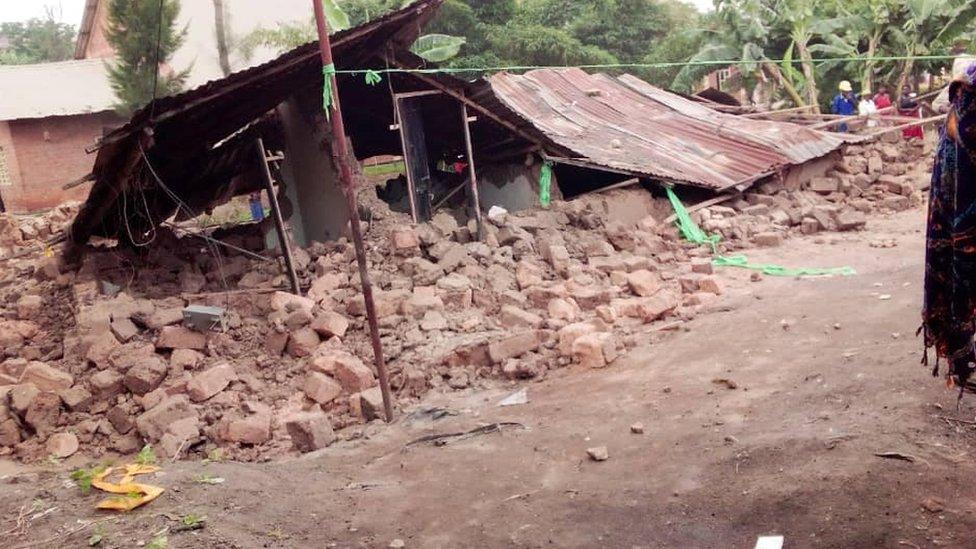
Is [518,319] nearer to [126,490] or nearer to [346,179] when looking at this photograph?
[346,179]

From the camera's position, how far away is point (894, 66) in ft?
68.6

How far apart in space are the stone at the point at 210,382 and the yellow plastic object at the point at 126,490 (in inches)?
77.4

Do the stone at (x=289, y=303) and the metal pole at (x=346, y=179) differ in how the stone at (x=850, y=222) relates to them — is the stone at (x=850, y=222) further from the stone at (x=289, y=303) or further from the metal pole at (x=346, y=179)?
the metal pole at (x=346, y=179)

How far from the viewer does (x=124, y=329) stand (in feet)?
26.3

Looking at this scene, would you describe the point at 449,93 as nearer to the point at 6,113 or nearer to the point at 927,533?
the point at 927,533

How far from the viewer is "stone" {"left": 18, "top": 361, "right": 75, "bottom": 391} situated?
7.46 metres

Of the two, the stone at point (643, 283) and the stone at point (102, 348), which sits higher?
the stone at point (102, 348)

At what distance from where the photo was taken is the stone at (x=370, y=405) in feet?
22.3

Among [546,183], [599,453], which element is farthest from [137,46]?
[599,453]

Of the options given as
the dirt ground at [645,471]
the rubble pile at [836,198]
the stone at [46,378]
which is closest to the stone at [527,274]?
the dirt ground at [645,471]

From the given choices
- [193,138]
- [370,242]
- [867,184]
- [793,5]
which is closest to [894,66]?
[793,5]

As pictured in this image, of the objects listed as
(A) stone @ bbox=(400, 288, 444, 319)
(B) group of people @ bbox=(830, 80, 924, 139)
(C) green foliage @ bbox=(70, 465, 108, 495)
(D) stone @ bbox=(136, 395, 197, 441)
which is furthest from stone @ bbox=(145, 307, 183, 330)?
(B) group of people @ bbox=(830, 80, 924, 139)

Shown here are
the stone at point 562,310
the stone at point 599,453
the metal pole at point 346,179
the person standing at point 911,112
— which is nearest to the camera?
the stone at point 599,453

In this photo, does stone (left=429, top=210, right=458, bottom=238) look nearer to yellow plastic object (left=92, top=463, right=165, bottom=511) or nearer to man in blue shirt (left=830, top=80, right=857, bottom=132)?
yellow plastic object (left=92, top=463, right=165, bottom=511)
